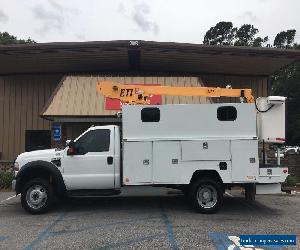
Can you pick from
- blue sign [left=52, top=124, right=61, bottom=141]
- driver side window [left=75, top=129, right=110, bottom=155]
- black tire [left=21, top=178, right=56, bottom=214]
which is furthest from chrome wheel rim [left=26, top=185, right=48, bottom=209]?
blue sign [left=52, top=124, right=61, bottom=141]

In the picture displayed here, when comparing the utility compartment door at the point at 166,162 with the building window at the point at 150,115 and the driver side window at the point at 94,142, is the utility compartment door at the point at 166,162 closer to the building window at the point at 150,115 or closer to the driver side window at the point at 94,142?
the building window at the point at 150,115

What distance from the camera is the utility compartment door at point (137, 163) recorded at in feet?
36.6

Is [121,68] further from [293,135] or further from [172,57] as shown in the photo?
[293,135]

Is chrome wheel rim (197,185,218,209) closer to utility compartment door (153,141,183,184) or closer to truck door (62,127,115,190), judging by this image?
utility compartment door (153,141,183,184)

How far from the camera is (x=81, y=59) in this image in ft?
70.0

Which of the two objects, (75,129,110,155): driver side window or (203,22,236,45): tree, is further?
(203,22,236,45): tree

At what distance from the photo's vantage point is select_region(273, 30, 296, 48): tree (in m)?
91.0

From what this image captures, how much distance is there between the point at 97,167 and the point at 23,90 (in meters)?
13.5

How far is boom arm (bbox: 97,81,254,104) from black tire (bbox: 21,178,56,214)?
3.04m

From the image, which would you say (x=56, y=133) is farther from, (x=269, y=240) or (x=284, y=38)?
(x=284, y=38)

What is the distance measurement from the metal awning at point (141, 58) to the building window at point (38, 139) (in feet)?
10.4

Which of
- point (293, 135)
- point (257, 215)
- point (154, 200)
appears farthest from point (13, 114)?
point (293, 135)

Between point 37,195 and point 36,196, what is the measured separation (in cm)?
4

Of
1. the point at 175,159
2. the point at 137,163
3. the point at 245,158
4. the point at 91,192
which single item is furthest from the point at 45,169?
the point at 245,158
